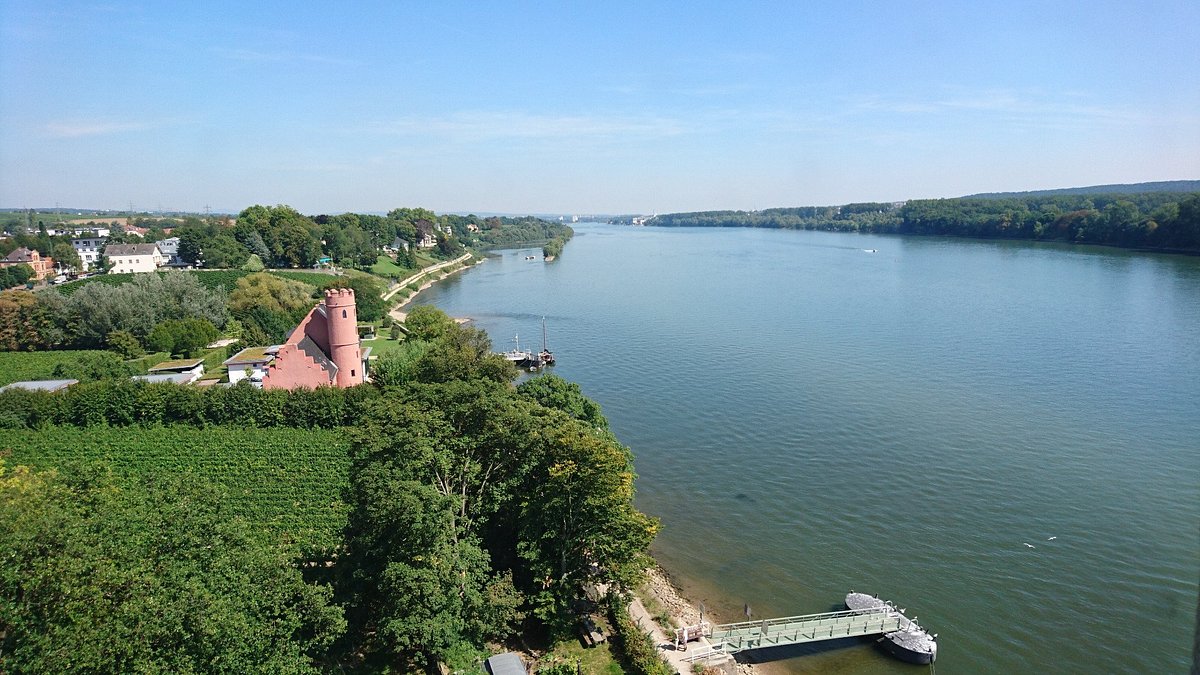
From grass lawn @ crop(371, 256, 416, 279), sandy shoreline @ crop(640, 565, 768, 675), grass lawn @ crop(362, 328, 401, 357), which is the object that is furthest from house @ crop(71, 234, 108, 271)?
sandy shoreline @ crop(640, 565, 768, 675)

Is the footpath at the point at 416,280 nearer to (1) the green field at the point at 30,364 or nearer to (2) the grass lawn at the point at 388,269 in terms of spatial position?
(2) the grass lawn at the point at 388,269

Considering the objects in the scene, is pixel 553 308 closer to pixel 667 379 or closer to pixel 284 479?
pixel 667 379

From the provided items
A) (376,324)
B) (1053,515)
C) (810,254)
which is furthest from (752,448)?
(810,254)

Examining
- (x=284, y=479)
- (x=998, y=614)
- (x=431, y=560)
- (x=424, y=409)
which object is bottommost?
(x=998, y=614)

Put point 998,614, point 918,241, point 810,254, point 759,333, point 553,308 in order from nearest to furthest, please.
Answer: point 998,614
point 759,333
point 553,308
point 810,254
point 918,241

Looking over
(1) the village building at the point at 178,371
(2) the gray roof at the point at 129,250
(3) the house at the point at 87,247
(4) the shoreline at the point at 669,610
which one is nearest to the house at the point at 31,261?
(3) the house at the point at 87,247

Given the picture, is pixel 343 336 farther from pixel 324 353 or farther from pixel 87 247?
pixel 87 247

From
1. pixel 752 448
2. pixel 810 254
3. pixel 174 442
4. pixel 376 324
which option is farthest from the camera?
pixel 810 254
